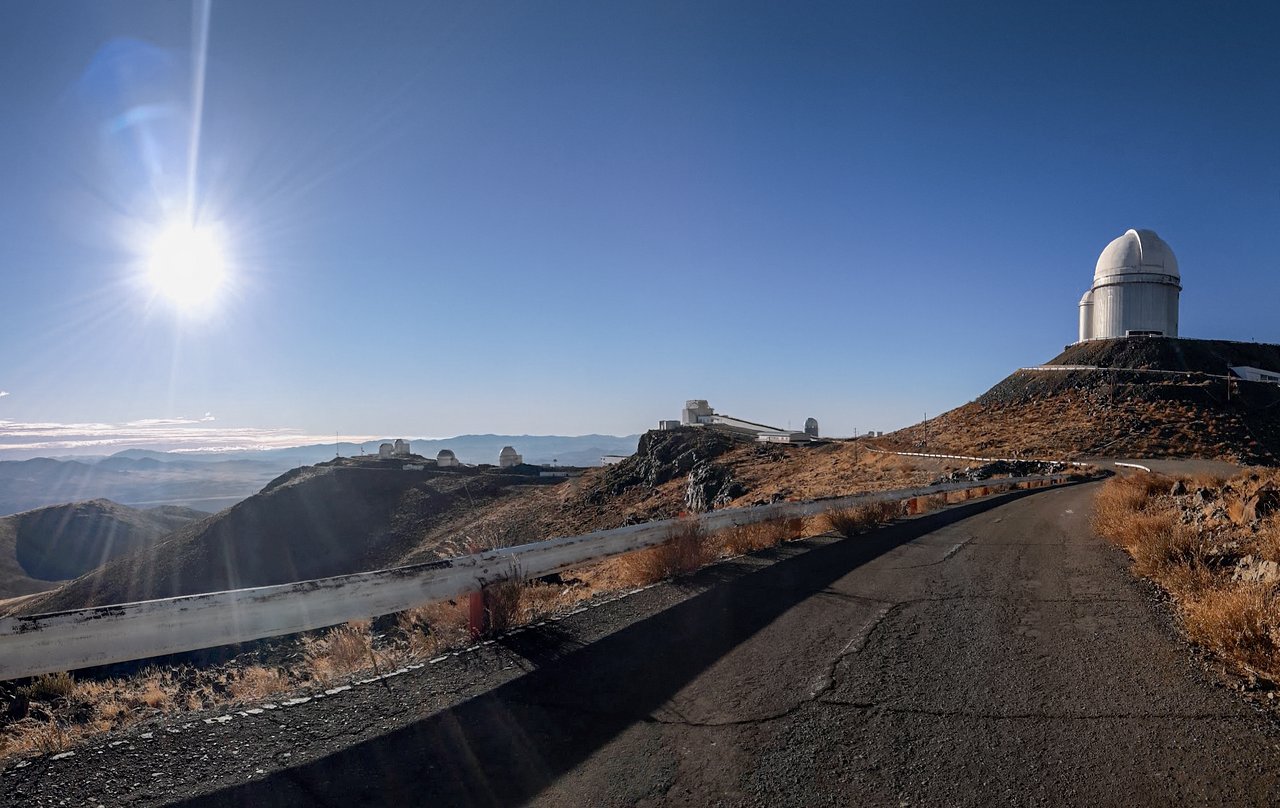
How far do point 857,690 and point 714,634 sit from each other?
1.49m

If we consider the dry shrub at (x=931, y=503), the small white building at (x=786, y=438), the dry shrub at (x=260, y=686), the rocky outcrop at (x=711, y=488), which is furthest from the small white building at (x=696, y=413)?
the dry shrub at (x=260, y=686)

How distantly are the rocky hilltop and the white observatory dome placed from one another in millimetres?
5936

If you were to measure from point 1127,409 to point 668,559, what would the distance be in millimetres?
51514

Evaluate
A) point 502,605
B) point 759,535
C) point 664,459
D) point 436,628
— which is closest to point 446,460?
point 664,459

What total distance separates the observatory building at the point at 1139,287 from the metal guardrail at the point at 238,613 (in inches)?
2591

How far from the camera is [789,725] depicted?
11.5 feet

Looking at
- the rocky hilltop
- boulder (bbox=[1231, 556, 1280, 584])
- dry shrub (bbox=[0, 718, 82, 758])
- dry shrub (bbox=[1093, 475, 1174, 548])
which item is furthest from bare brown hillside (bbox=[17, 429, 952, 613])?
dry shrub (bbox=[0, 718, 82, 758])

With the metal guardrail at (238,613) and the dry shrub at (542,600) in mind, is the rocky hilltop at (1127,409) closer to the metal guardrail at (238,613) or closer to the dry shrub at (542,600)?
the dry shrub at (542,600)

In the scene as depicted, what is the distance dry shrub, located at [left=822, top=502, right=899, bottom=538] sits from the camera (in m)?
12.0

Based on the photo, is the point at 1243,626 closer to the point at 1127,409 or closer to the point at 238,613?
the point at 238,613

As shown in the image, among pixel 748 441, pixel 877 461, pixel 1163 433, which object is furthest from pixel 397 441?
pixel 1163 433

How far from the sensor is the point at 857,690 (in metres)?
3.99

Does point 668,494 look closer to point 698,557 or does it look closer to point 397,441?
point 698,557

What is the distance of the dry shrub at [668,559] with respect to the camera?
766 cm
